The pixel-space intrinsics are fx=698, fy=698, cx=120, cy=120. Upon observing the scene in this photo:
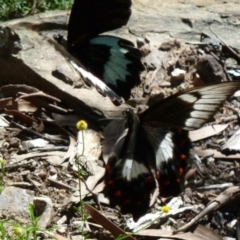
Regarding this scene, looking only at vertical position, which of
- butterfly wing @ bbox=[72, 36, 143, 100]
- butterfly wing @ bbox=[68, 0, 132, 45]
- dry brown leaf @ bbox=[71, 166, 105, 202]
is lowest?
dry brown leaf @ bbox=[71, 166, 105, 202]

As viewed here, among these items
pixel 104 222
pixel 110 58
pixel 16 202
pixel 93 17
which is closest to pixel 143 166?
pixel 104 222

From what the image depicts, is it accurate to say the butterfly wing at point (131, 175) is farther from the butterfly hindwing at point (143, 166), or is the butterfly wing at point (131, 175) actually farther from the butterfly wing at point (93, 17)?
the butterfly wing at point (93, 17)

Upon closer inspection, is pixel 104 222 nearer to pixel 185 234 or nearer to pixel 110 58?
pixel 185 234

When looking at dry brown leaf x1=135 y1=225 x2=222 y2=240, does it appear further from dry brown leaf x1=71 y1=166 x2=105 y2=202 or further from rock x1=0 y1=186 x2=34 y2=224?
rock x1=0 y1=186 x2=34 y2=224

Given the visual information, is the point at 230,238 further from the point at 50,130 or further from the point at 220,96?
the point at 50,130

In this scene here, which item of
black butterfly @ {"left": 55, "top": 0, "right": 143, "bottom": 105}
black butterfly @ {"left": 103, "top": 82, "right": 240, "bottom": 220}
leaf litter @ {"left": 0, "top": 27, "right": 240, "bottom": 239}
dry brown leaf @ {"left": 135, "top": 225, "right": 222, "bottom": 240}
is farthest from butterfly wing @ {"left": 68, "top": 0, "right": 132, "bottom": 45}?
dry brown leaf @ {"left": 135, "top": 225, "right": 222, "bottom": 240}

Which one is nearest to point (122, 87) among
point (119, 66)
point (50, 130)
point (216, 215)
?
point (119, 66)

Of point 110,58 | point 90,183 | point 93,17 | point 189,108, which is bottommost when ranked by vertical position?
point 90,183
